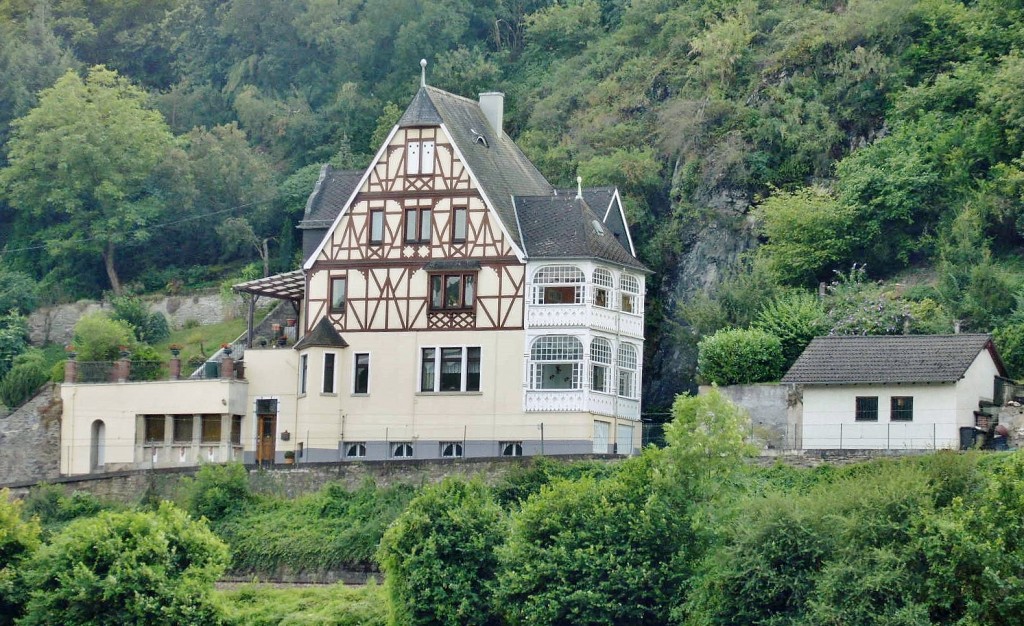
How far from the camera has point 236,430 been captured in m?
69.0

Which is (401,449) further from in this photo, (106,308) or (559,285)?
(106,308)

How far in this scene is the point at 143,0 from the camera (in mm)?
107562

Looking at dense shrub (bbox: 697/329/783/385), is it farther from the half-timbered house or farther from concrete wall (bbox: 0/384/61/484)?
concrete wall (bbox: 0/384/61/484)

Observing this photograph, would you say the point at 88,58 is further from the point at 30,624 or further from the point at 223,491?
the point at 30,624

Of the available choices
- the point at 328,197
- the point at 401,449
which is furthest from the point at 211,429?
the point at 328,197

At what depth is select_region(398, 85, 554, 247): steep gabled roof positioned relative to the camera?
222 feet

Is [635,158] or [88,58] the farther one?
[88,58]

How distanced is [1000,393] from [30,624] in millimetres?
26066

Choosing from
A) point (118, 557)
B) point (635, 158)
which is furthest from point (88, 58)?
point (118, 557)

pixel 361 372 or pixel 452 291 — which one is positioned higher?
pixel 452 291

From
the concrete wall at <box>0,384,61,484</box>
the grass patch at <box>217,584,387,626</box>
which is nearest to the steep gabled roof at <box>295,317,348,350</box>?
the concrete wall at <box>0,384,61,484</box>

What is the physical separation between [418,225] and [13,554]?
18.1 metres

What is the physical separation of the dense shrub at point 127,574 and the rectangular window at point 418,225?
15.5 m

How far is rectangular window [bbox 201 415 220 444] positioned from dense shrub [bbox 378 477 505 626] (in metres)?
16.2
